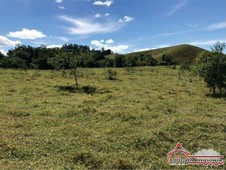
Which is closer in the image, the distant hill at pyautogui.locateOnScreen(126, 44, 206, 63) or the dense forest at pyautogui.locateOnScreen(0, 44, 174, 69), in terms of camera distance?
the dense forest at pyautogui.locateOnScreen(0, 44, 174, 69)

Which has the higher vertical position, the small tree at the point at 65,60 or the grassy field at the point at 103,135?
the small tree at the point at 65,60

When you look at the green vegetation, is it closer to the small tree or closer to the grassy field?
the small tree

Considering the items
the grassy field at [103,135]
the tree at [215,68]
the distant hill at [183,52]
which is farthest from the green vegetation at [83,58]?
the grassy field at [103,135]

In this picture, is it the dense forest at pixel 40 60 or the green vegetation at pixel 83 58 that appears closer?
the green vegetation at pixel 83 58

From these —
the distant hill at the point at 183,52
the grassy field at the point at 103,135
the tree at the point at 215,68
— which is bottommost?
the grassy field at the point at 103,135

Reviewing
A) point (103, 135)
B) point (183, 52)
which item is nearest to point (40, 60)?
point (103, 135)

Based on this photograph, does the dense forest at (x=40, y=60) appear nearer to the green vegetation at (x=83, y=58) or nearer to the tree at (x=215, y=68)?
the green vegetation at (x=83, y=58)

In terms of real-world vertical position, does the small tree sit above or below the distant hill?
below

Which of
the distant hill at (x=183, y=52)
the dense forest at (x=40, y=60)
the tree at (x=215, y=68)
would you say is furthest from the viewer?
the distant hill at (x=183, y=52)

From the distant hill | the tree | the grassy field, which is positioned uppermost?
the distant hill

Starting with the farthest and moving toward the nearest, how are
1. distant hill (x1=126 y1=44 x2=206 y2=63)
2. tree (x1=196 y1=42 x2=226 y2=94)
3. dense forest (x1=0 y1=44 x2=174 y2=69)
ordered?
distant hill (x1=126 y1=44 x2=206 y2=63), dense forest (x1=0 y1=44 x2=174 y2=69), tree (x1=196 y1=42 x2=226 y2=94)

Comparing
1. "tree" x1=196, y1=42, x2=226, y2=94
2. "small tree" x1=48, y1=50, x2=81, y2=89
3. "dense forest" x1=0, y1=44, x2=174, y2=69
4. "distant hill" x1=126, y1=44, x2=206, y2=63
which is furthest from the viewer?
"distant hill" x1=126, y1=44, x2=206, y2=63

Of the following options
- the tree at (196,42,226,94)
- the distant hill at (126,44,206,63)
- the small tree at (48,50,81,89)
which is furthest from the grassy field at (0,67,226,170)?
the distant hill at (126,44,206,63)

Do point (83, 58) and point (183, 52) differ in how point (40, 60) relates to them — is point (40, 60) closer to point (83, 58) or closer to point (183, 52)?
point (83, 58)
